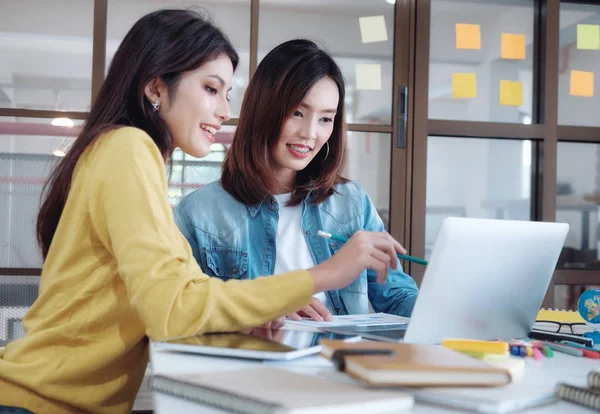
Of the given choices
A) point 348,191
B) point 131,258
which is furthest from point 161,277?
point 348,191

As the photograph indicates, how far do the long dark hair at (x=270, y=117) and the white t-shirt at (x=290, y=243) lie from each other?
1.2 inches

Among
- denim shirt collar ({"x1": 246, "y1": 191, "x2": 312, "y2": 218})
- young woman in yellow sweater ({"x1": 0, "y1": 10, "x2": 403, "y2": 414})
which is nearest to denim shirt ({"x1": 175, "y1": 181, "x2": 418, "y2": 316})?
denim shirt collar ({"x1": 246, "y1": 191, "x2": 312, "y2": 218})

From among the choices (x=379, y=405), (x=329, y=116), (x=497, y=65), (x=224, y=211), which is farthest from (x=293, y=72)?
(x=497, y=65)

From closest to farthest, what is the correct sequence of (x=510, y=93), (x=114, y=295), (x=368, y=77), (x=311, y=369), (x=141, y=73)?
(x=311, y=369) → (x=114, y=295) → (x=141, y=73) → (x=368, y=77) → (x=510, y=93)

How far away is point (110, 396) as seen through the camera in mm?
1092

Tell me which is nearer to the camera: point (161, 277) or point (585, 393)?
point (585, 393)

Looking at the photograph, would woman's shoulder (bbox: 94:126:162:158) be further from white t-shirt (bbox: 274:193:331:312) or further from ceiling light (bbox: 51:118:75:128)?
ceiling light (bbox: 51:118:75:128)

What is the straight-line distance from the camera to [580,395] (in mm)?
706

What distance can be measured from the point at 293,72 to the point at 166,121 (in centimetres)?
58

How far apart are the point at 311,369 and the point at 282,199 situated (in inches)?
39.3

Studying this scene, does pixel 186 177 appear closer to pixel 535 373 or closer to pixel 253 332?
pixel 253 332

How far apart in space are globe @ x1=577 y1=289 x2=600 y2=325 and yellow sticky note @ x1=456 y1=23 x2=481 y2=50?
5.48 ft

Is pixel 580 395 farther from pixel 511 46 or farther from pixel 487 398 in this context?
pixel 511 46

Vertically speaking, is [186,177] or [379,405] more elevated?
[186,177]
